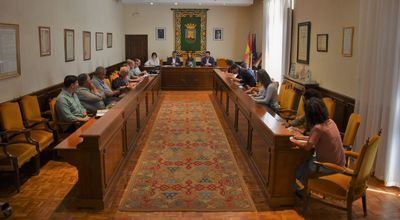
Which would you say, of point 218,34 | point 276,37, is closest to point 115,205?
point 276,37

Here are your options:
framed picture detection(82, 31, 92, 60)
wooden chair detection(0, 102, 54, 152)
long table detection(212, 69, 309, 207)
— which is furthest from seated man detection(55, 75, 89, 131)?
framed picture detection(82, 31, 92, 60)

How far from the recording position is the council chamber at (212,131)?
4.34 m

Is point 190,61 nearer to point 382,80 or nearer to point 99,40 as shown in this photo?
point 99,40

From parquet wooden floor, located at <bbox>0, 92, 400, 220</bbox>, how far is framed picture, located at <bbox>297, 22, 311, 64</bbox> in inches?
162

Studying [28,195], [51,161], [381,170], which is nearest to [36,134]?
[51,161]

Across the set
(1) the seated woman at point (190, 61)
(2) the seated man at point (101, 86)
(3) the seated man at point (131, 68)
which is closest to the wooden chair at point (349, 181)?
(2) the seated man at point (101, 86)

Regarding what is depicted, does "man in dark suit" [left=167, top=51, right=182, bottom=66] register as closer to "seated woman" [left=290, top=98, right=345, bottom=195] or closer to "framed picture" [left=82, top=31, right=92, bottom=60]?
"framed picture" [left=82, top=31, right=92, bottom=60]

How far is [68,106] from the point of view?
20.5 ft

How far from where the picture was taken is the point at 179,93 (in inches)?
551

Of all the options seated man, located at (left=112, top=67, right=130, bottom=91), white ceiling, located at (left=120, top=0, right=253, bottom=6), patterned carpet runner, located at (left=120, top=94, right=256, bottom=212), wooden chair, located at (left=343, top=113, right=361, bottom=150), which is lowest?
patterned carpet runner, located at (left=120, top=94, right=256, bottom=212)

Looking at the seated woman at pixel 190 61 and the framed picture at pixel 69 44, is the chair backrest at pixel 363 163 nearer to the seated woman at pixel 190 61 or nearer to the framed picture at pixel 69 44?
the framed picture at pixel 69 44

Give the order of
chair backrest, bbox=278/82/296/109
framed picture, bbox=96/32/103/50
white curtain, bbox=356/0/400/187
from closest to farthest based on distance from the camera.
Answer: white curtain, bbox=356/0/400/187 → chair backrest, bbox=278/82/296/109 → framed picture, bbox=96/32/103/50

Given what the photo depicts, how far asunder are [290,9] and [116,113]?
6.36 m

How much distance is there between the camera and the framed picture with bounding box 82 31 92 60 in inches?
389
